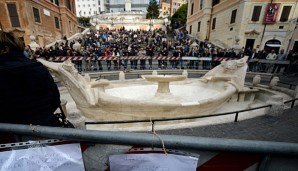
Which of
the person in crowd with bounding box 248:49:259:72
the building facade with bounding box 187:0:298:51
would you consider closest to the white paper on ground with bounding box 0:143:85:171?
the person in crowd with bounding box 248:49:259:72

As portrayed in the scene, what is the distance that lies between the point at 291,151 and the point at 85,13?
338ft

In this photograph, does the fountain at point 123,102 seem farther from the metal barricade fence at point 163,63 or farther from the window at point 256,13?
the window at point 256,13

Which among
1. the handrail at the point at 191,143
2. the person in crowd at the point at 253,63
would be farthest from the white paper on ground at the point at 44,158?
the person in crowd at the point at 253,63

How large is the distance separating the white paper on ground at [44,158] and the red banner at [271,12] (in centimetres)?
2617

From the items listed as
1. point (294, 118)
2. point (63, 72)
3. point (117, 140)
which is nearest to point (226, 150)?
point (117, 140)

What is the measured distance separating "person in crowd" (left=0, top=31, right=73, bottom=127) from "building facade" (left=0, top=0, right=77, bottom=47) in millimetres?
18967

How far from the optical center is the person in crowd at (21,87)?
1439 millimetres

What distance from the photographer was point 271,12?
65.3 feet

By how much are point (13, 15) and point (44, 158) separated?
81.4ft

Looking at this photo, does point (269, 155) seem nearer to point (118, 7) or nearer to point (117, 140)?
point (117, 140)

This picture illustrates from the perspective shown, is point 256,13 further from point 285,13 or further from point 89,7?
point 89,7

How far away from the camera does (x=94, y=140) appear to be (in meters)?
1.13

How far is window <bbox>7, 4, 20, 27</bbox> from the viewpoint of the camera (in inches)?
726

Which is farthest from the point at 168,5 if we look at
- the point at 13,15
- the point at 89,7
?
the point at 13,15
